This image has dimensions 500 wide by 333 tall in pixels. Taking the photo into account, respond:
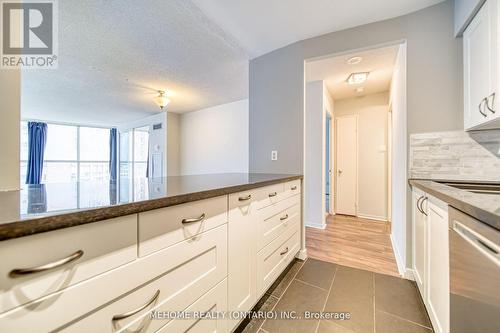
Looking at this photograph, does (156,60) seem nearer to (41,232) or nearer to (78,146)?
(41,232)

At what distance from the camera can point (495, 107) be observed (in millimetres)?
1207

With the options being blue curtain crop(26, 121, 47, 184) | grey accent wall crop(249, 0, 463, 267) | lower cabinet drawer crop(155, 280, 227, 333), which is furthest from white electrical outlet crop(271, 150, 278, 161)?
blue curtain crop(26, 121, 47, 184)

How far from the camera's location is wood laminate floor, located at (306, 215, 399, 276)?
2.09m

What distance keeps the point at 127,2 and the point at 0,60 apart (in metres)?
1.21

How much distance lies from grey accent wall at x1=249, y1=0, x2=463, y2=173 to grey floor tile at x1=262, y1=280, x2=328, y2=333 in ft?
3.79

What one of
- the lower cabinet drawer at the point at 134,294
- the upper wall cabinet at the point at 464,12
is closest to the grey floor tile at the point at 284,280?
the lower cabinet drawer at the point at 134,294

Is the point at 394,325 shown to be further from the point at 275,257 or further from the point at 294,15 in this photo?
the point at 294,15

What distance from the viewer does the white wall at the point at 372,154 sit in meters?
3.62

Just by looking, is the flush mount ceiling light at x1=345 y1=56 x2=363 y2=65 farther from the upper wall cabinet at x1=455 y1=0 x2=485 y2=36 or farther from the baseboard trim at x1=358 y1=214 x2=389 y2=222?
the baseboard trim at x1=358 y1=214 x2=389 y2=222

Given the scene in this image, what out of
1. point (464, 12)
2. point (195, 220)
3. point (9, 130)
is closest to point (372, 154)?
point (464, 12)

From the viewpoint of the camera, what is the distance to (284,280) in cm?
181

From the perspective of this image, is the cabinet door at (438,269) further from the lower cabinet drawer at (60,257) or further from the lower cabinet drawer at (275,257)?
the lower cabinet drawer at (60,257)

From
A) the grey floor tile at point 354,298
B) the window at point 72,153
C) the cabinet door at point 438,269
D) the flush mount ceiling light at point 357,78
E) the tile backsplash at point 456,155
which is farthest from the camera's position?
the window at point 72,153

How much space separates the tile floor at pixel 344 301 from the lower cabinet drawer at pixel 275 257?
178 mm
